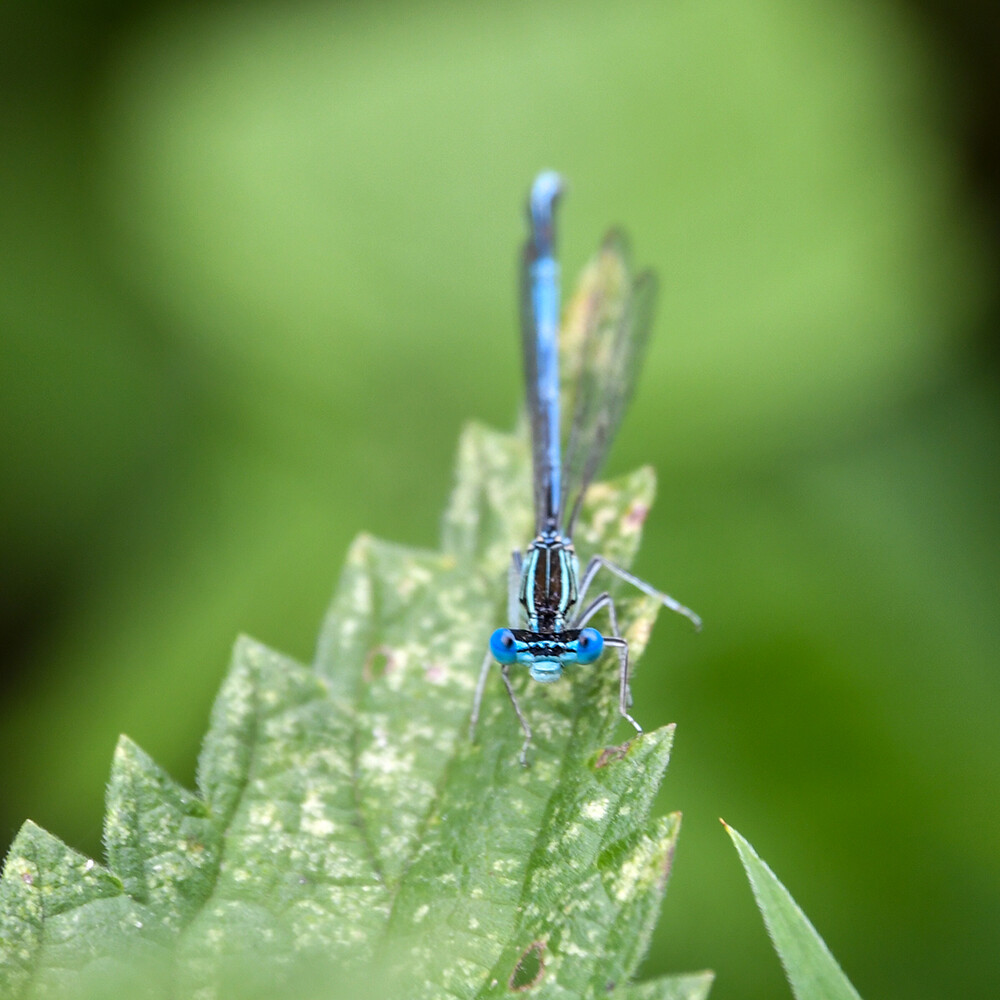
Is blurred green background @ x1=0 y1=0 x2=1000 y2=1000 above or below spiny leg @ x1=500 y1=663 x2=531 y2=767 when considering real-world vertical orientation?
above

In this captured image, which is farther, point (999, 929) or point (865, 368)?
point (865, 368)

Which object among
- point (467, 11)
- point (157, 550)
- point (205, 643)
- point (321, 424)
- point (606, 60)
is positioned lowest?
point (205, 643)

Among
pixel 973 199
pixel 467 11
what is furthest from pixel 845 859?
pixel 467 11

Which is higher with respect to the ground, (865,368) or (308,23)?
(308,23)

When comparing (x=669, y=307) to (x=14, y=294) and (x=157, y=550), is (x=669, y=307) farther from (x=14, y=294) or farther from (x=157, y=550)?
(x=14, y=294)

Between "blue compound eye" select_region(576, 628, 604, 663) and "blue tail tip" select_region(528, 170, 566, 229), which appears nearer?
"blue compound eye" select_region(576, 628, 604, 663)

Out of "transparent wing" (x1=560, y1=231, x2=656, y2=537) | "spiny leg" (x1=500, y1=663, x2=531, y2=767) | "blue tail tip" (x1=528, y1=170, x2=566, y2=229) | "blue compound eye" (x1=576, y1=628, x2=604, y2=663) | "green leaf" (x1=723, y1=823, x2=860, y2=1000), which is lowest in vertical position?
"green leaf" (x1=723, y1=823, x2=860, y2=1000)

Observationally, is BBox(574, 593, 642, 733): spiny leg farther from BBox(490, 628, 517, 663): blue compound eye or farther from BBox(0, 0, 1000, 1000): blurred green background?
BBox(0, 0, 1000, 1000): blurred green background

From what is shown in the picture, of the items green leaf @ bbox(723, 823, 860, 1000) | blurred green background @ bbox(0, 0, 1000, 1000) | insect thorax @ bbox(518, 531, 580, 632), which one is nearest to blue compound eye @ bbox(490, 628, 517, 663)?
insect thorax @ bbox(518, 531, 580, 632)
